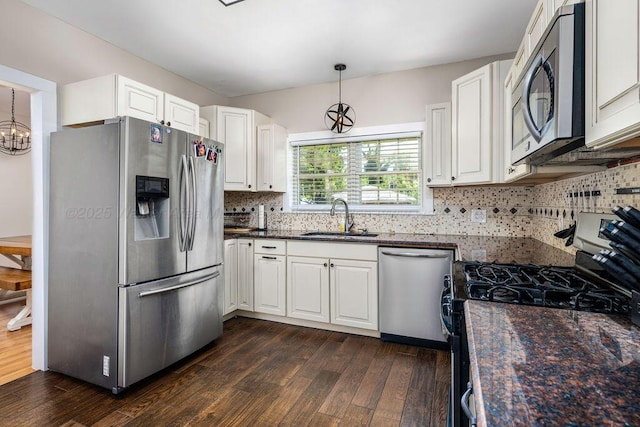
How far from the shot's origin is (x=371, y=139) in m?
3.46

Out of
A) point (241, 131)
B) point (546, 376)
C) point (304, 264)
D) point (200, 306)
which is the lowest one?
point (200, 306)

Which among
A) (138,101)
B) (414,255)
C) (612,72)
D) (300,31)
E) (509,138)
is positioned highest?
(300,31)

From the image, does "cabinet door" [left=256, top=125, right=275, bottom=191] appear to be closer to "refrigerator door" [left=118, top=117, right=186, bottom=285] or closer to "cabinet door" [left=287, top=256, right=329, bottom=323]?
"cabinet door" [left=287, top=256, right=329, bottom=323]

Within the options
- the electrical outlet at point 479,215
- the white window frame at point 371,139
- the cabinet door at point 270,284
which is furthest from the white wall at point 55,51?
the electrical outlet at point 479,215

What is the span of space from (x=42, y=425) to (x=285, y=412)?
1.27 meters

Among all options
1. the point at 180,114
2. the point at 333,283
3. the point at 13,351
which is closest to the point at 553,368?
the point at 333,283

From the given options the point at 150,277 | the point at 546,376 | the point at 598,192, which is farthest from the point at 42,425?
the point at 598,192

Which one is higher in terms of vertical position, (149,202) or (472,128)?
(472,128)

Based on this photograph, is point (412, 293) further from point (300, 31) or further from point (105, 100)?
point (105, 100)

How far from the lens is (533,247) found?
2291 millimetres

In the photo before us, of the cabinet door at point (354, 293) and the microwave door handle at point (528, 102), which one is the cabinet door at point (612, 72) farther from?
the cabinet door at point (354, 293)

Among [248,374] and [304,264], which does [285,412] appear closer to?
[248,374]

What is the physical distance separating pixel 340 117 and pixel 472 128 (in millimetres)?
1299

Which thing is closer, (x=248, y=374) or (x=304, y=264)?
(x=248, y=374)
